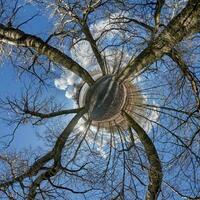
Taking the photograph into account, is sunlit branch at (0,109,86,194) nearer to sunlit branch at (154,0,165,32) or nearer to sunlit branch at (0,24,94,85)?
sunlit branch at (0,24,94,85)

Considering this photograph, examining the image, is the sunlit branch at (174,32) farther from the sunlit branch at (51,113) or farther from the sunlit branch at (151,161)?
A: the sunlit branch at (51,113)

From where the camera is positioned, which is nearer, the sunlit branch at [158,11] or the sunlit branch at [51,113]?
the sunlit branch at [158,11]

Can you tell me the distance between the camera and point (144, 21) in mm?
12516

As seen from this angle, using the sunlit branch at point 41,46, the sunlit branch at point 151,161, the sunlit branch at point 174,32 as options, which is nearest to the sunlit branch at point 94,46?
the sunlit branch at point 41,46

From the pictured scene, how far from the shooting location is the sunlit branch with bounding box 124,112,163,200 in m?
13.4

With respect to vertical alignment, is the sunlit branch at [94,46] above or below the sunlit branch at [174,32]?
above

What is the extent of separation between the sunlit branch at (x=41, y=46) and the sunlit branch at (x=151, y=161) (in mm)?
1346

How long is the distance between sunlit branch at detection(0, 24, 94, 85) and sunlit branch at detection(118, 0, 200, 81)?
Result: 4.52 feet

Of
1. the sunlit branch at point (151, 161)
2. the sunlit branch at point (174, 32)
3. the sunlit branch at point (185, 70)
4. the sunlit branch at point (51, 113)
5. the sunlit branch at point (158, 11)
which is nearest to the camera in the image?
the sunlit branch at point (174, 32)

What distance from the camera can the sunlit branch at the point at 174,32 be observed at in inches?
453

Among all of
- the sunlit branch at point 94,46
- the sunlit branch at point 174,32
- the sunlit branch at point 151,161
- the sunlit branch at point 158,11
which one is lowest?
the sunlit branch at point 151,161

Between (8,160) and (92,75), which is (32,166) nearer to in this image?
(8,160)

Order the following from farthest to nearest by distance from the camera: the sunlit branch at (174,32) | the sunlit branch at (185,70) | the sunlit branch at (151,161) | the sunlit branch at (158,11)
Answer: the sunlit branch at (151,161) < the sunlit branch at (158,11) < the sunlit branch at (185,70) < the sunlit branch at (174,32)

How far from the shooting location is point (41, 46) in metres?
13.7
